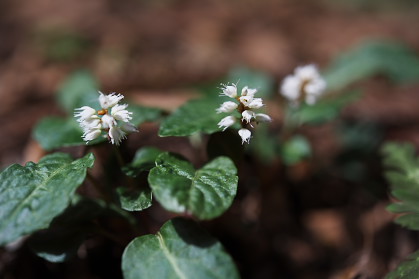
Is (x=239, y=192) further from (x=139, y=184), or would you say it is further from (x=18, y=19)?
(x=18, y=19)

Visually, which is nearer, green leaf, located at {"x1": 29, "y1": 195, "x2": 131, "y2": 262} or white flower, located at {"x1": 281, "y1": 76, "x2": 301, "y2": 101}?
green leaf, located at {"x1": 29, "y1": 195, "x2": 131, "y2": 262}

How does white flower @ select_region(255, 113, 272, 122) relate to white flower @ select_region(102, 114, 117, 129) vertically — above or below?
below

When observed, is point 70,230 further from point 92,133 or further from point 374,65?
point 374,65

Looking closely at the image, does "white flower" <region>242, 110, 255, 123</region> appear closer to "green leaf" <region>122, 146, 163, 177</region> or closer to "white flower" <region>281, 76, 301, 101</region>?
"green leaf" <region>122, 146, 163, 177</region>

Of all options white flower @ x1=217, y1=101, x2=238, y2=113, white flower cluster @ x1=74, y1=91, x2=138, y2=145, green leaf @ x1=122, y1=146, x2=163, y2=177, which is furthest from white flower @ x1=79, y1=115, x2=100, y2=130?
white flower @ x1=217, y1=101, x2=238, y2=113

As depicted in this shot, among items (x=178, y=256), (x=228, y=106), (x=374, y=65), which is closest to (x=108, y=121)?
(x=228, y=106)
